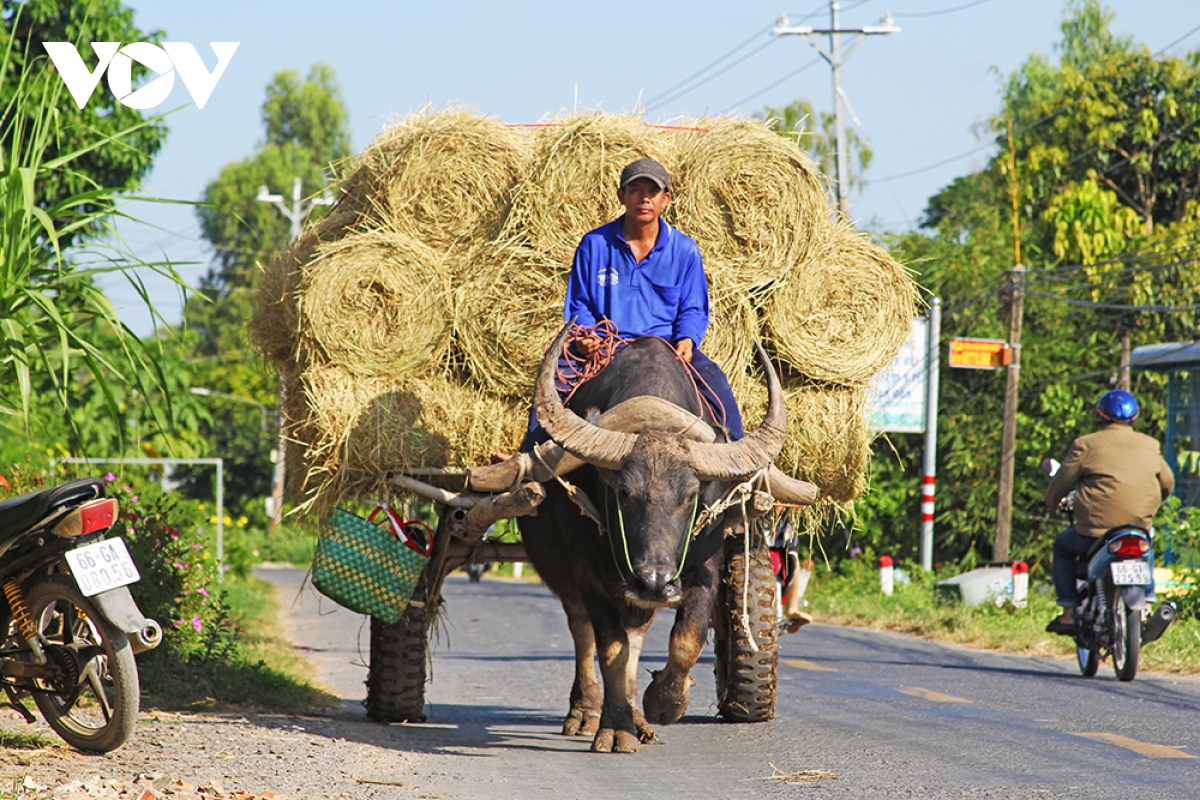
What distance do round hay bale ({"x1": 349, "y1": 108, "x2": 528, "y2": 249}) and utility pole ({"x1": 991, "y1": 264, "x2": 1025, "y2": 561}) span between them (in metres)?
13.2

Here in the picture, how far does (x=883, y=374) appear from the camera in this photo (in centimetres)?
805

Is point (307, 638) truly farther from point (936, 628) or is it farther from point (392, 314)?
point (392, 314)

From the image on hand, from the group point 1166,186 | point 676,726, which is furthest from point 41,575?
point 1166,186

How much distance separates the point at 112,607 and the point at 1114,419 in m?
7.09

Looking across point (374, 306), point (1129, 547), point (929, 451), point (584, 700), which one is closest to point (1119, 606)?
point (1129, 547)

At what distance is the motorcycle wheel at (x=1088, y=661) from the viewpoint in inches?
371

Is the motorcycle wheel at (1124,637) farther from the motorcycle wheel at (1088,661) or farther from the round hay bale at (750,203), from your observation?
the round hay bale at (750,203)

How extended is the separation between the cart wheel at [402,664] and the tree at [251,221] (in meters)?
43.2

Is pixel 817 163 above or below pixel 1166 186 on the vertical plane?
below

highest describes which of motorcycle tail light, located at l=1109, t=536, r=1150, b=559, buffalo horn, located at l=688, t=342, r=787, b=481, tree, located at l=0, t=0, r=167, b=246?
tree, located at l=0, t=0, r=167, b=246

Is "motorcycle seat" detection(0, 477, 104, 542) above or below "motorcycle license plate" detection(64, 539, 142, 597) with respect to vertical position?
above

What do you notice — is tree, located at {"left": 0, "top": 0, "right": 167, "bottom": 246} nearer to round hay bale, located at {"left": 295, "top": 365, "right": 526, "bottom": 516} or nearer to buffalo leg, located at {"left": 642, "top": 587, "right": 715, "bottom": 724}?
round hay bale, located at {"left": 295, "top": 365, "right": 526, "bottom": 516}

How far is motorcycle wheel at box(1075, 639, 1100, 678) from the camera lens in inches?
371

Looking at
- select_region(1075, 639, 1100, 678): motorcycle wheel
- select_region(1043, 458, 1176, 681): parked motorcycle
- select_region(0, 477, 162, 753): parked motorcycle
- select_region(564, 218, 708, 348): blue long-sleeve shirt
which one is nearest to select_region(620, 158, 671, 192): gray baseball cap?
select_region(564, 218, 708, 348): blue long-sleeve shirt
